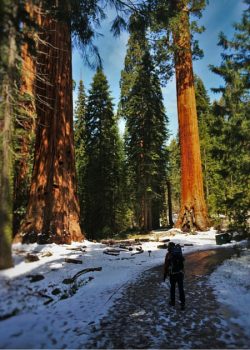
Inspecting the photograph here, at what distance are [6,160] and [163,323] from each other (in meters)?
4.41

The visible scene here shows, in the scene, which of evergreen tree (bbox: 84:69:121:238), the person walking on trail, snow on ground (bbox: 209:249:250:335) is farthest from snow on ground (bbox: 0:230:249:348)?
evergreen tree (bbox: 84:69:121:238)

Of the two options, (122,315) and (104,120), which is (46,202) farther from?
(104,120)

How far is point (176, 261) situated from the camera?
8.45 meters

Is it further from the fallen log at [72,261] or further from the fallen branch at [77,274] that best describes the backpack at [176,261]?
the fallen log at [72,261]

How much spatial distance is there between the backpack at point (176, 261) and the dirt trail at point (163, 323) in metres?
0.83

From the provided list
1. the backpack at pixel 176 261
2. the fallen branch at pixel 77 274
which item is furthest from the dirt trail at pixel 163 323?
the fallen branch at pixel 77 274

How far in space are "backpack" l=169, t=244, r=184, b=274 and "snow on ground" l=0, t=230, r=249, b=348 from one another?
65.9 inches

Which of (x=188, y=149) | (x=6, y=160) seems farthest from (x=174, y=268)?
(x=188, y=149)

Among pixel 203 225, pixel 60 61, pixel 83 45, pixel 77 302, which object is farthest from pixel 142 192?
pixel 77 302

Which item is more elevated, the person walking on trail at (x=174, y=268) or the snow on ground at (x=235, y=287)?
the person walking on trail at (x=174, y=268)

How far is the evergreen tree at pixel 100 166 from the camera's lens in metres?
30.1

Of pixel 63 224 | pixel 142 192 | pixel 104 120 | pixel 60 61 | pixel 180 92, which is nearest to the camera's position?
pixel 63 224

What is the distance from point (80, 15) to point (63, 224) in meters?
7.37

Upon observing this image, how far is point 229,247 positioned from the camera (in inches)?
704
